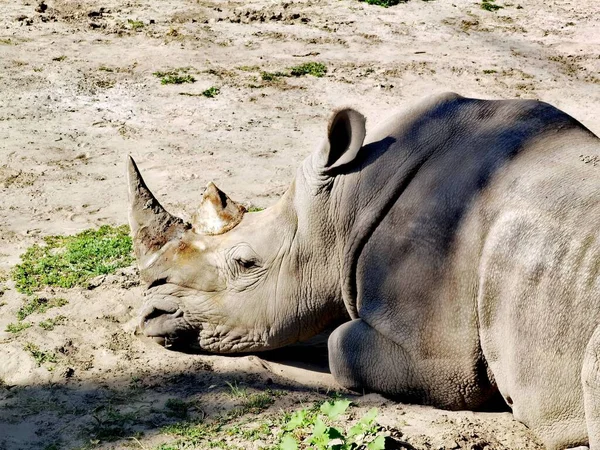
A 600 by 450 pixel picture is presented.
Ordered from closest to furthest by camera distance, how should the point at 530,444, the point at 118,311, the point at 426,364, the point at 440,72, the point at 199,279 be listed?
the point at 530,444 < the point at 426,364 < the point at 199,279 < the point at 118,311 < the point at 440,72

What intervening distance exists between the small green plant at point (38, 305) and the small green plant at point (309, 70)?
5.02m

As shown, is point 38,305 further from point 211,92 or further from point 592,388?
point 211,92

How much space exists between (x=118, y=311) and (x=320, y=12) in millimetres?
7360

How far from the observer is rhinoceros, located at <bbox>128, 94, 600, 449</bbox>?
Answer: 13.8ft

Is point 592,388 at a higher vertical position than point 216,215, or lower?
lower

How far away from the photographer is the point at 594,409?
393 centimetres

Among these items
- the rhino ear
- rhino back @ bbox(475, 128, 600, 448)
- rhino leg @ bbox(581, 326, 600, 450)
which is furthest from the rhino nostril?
rhino leg @ bbox(581, 326, 600, 450)

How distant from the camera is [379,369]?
484cm

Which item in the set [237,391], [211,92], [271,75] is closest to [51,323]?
[237,391]

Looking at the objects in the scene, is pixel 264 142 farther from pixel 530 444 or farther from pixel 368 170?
pixel 530 444

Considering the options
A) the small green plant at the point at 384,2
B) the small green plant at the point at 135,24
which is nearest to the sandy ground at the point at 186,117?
the small green plant at the point at 135,24

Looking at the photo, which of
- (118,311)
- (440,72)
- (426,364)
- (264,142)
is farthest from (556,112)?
(440,72)

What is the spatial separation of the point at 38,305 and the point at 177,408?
62.1 inches

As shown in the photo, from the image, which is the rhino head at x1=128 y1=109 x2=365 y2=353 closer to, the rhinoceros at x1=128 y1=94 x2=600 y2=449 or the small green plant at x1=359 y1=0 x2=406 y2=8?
the rhinoceros at x1=128 y1=94 x2=600 y2=449
